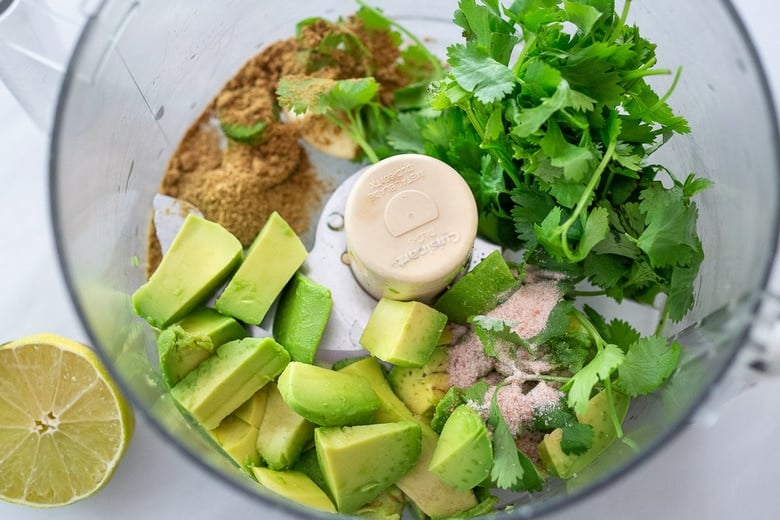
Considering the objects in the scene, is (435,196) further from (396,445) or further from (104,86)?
(104,86)

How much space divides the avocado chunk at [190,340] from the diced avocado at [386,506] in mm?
304

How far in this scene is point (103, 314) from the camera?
3.09ft

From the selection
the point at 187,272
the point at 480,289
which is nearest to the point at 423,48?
the point at 480,289

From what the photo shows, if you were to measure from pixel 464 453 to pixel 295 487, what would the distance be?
24cm

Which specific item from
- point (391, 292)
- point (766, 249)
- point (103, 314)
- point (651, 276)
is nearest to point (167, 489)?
point (103, 314)

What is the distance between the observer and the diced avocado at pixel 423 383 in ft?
3.51

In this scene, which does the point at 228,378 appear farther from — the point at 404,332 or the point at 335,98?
the point at 335,98

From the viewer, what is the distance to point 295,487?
1007mm

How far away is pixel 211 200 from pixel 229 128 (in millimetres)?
138

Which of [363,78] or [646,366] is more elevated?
[363,78]

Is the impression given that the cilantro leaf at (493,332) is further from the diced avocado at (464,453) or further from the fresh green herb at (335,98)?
the fresh green herb at (335,98)

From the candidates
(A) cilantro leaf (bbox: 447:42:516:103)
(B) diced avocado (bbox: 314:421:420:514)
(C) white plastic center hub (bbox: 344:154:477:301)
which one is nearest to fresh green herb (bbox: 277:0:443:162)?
(C) white plastic center hub (bbox: 344:154:477:301)

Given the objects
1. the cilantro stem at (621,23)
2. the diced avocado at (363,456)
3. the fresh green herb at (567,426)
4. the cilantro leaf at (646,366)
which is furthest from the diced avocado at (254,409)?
the cilantro stem at (621,23)

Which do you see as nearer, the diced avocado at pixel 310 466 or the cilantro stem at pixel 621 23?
the cilantro stem at pixel 621 23
